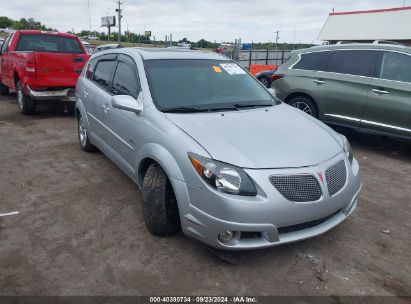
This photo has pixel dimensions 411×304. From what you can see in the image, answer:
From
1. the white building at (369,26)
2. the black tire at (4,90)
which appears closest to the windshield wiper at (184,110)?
the black tire at (4,90)

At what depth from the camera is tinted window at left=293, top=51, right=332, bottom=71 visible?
22.2ft

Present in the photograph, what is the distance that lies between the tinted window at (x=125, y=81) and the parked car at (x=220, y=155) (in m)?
0.01

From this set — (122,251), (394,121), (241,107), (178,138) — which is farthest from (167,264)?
(394,121)

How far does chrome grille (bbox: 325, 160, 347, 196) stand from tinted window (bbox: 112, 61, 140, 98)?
2.05 metres

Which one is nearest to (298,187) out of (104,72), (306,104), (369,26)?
(104,72)

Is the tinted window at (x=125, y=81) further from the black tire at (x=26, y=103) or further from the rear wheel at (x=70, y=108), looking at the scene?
the rear wheel at (x=70, y=108)

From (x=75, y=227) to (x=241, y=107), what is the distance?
2046 mm

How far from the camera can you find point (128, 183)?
4598 millimetres

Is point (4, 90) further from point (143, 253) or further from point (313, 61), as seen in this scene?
point (143, 253)

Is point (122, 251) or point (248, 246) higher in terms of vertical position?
point (248, 246)

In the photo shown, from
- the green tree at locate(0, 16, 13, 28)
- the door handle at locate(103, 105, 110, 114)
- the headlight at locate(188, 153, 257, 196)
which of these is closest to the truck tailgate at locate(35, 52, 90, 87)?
the door handle at locate(103, 105, 110, 114)

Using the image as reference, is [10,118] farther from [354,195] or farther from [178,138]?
[354,195]

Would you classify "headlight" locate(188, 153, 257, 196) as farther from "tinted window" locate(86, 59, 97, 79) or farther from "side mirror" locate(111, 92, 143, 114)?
"tinted window" locate(86, 59, 97, 79)

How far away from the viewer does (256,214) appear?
103 inches
